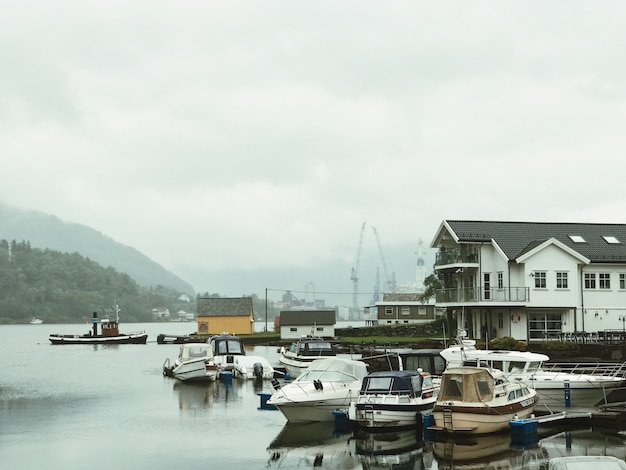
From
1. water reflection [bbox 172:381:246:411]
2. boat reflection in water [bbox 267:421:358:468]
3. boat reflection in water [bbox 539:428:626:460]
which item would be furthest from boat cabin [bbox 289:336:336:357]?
boat reflection in water [bbox 539:428:626:460]

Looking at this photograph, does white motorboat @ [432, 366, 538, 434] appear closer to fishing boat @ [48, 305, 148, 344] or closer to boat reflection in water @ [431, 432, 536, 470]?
boat reflection in water @ [431, 432, 536, 470]

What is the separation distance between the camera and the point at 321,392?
1314 inches

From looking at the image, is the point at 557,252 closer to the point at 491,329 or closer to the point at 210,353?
the point at 491,329

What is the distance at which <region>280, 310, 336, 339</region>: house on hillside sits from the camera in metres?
101

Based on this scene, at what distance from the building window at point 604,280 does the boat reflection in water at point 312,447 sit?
120ft

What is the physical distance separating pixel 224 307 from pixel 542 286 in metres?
61.6

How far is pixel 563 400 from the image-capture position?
35.1 m

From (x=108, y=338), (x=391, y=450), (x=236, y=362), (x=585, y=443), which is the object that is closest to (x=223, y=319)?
(x=108, y=338)

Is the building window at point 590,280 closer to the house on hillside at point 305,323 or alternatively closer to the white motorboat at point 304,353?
the white motorboat at point 304,353

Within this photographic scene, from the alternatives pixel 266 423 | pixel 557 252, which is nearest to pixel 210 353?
pixel 266 423

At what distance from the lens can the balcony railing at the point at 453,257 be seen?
66.5 m

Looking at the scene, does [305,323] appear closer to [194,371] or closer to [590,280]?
[590,280]

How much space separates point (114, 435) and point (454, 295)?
4016 cm

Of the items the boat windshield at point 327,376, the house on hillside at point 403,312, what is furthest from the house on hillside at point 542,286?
the house on hillside at point 403,312
